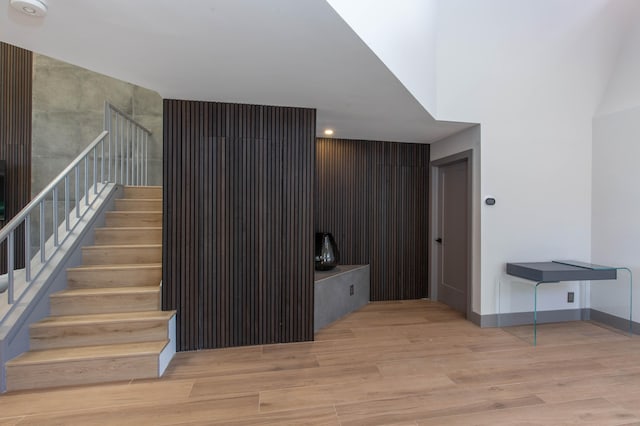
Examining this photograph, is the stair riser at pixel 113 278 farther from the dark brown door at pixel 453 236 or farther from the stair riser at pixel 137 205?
the dark brown door at pixel 453 236

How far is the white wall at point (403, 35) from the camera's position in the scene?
1.91m

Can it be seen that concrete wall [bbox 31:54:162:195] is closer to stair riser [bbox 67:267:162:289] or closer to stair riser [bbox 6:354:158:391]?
stair riser [bbox 67:267:162:289]

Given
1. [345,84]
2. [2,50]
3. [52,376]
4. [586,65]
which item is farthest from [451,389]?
[2,50]

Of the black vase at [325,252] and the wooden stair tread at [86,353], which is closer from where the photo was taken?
the wooden stair tread at [86,353]

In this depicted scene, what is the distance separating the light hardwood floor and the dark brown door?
3.29 feet

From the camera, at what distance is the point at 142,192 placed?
4.33m

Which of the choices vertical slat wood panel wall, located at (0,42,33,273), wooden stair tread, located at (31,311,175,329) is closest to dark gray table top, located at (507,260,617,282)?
wooden stair tread, located at (31,311,175,329)

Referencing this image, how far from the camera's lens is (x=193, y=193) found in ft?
10.3

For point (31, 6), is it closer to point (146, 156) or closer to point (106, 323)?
point (106, 323)

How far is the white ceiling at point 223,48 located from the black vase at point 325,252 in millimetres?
1794

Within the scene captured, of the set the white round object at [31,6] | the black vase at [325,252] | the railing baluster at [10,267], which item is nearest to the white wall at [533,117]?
the black vase at [325,252]

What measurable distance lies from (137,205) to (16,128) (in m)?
2.54

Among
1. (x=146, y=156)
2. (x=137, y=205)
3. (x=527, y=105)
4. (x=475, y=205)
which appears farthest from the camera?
(x=146, y=156)

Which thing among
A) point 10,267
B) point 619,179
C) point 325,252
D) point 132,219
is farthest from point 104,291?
point 619,179
